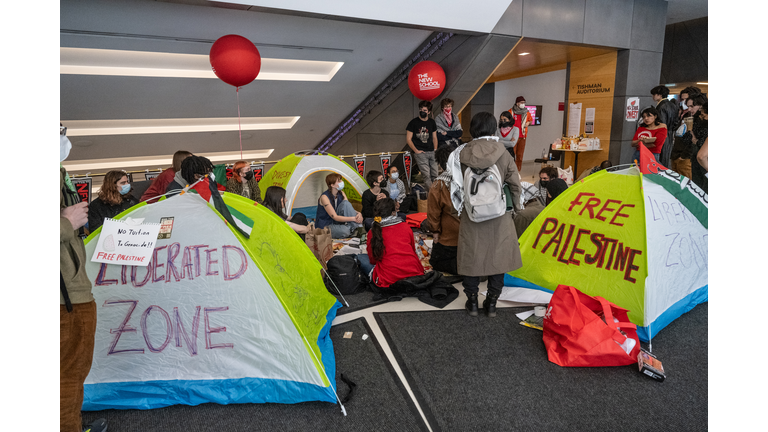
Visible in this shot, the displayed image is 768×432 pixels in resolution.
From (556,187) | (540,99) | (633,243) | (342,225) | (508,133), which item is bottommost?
(342,225)

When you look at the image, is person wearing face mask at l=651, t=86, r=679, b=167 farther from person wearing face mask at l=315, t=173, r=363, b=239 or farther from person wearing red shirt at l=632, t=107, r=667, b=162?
person wearing face mask at l=315, t=173, r=363, b=239

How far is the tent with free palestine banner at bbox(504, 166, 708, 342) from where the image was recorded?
2.47 m

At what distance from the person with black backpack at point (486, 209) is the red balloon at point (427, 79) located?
3308 mm

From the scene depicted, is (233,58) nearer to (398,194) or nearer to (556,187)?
(398,194)

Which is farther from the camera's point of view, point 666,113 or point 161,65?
point 161,65

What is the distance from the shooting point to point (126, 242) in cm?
196

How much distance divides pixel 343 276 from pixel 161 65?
15.8ft

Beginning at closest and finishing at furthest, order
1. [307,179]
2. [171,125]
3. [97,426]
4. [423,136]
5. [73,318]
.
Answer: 1. [73,318]
2. [97,426]
3. [307,179]
4. [423,136]
5. [171,125]

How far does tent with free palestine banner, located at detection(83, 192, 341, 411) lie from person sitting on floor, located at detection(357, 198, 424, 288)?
3.73 ft

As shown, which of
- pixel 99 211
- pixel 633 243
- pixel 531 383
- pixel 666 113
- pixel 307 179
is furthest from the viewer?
pixel 307 179

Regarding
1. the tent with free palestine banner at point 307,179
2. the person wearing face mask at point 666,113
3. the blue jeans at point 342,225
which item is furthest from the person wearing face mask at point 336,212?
the person wearing face mask at point 666,113

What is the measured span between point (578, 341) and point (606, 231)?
0.82 metres

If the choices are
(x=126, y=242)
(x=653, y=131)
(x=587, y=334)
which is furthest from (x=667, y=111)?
(x=126, y=242)

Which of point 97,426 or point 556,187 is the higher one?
point 556,187
